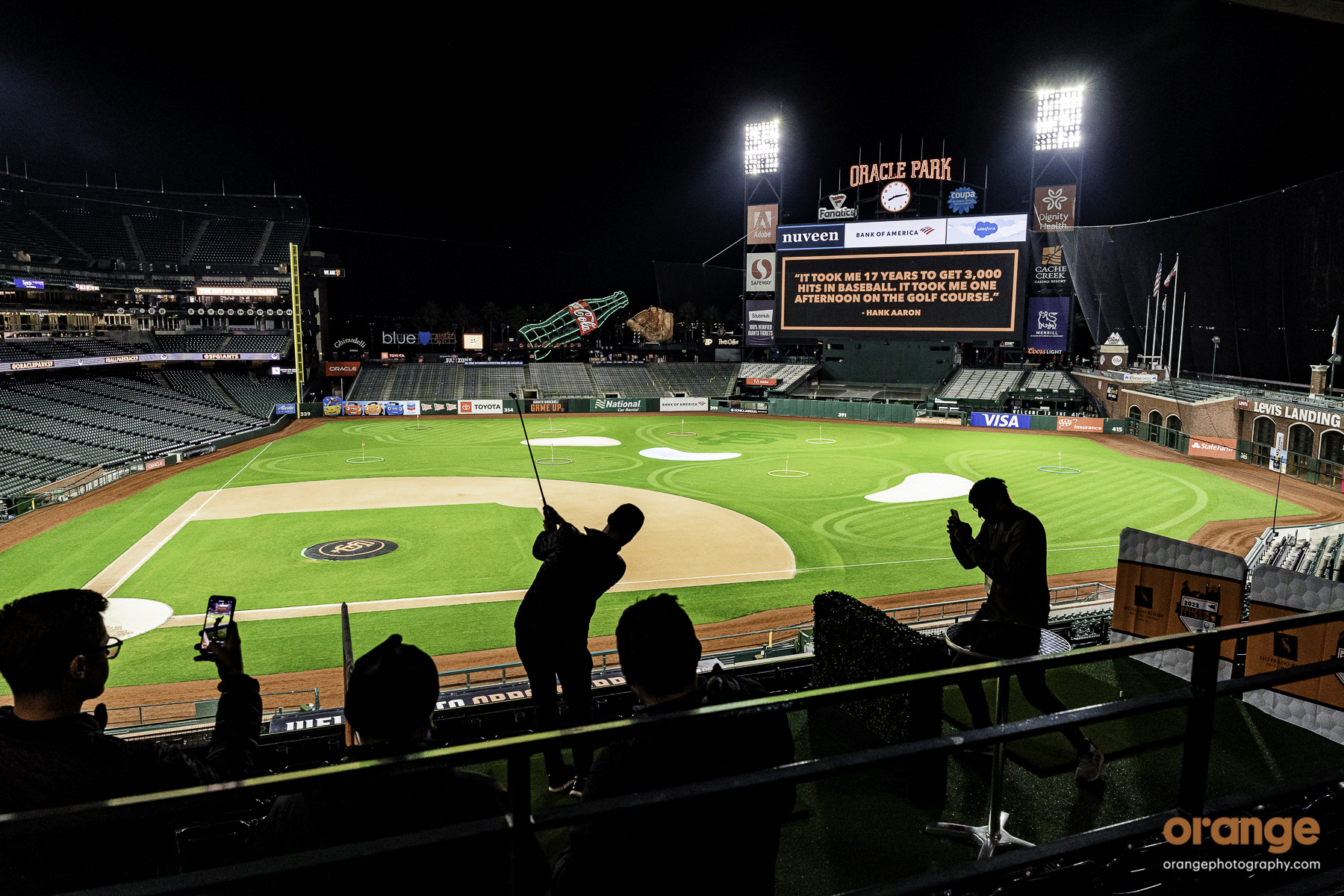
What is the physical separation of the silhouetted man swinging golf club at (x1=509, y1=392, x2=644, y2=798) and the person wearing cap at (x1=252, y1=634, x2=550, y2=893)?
2839 mm

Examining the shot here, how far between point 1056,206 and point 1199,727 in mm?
63624

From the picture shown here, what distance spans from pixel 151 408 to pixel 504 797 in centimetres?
5387

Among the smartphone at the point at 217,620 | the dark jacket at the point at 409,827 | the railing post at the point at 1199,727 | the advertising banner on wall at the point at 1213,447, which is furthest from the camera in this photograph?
the advertising banner on wall at the point at 1213,447

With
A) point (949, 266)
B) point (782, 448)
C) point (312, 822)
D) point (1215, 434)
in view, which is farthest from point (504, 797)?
point (949, 266)

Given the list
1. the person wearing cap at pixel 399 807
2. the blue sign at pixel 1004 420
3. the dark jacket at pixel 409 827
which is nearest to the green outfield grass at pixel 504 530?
the blue sign at pixel 1004 420

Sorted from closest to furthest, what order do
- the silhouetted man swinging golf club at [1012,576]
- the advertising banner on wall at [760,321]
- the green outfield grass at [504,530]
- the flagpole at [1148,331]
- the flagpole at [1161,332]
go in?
the silhouetted man swinging golf club at [1012,576]
the green outfield grass at [504,530]
the flagpole at [1148,331]
the flagpole at [1161,332]
the advertising banner on wall at [760,321]

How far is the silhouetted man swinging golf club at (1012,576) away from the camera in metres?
5.27

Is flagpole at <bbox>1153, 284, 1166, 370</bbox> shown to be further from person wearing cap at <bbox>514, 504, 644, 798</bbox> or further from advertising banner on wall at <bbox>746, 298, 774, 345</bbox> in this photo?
person wearing cap at <bbox>514, 504, 644, 798</bbox>

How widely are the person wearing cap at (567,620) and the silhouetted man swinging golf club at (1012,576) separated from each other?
2773mm

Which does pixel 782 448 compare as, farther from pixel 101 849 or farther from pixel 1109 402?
pixel 101 849

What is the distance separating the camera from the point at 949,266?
177ft

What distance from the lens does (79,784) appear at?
264cm

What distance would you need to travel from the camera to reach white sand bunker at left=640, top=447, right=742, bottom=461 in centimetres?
3791

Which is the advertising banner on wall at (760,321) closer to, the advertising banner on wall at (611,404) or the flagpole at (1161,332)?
the advertising banner on wall at (611,404)
